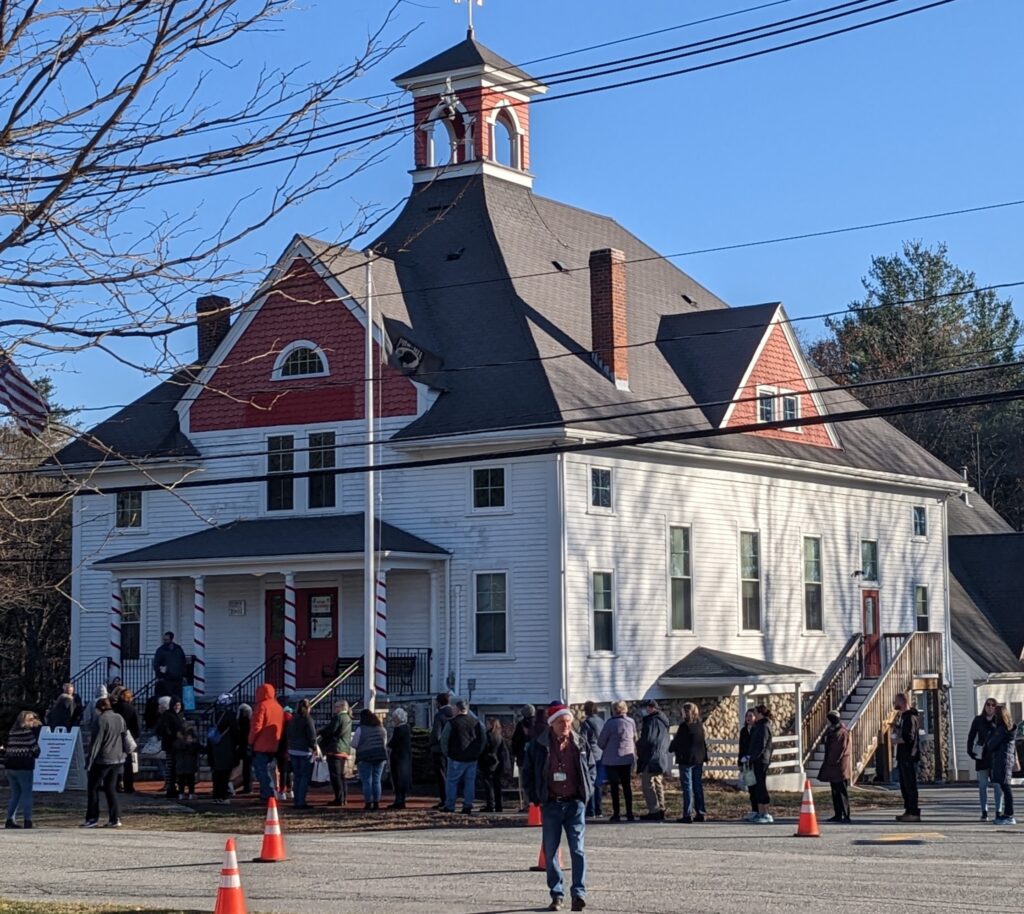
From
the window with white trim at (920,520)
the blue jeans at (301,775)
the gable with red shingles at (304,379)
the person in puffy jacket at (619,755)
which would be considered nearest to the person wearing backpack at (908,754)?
the person in puffy jacket at (619,755)

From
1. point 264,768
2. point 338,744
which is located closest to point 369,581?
point 338,744

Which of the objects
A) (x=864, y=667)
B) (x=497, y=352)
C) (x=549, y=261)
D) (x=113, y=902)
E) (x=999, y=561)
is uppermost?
(x=549, y=261)

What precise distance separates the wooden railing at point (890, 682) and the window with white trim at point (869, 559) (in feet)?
5.26

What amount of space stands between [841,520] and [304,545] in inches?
563

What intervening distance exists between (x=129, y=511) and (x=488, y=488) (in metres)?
9.27

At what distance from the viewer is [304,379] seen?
124 ft

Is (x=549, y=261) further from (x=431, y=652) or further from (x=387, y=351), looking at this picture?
(x=431, y=652)

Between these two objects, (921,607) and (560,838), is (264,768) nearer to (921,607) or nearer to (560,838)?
(560,838)

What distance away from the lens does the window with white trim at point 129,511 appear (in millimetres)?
40094

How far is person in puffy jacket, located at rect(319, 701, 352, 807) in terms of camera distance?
93.9ft

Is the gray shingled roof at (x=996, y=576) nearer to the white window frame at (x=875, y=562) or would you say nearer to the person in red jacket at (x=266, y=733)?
the white window frame at (x=875, y=562)

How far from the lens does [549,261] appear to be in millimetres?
41656

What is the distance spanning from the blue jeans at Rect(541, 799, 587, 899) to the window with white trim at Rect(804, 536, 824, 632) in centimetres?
2632

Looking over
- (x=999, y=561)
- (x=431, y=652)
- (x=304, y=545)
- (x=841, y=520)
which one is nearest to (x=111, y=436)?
(x=304, y=545)
